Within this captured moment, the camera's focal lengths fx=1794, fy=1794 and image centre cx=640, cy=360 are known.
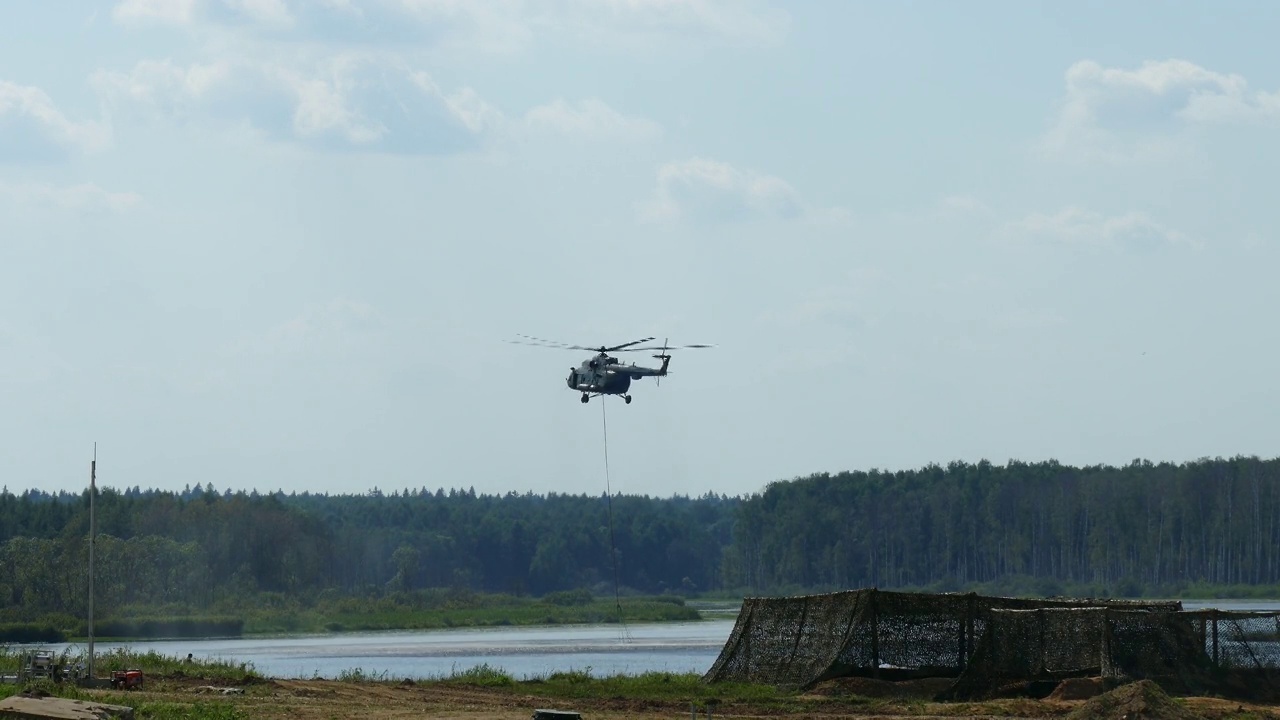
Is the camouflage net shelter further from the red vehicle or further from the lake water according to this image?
the red vehicle

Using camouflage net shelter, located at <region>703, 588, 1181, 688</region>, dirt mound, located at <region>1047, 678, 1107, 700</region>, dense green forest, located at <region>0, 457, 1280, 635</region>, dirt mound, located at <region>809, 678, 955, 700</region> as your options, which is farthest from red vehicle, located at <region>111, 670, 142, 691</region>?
dense green forest, located at <region>0, 457, 1280, 635</region>

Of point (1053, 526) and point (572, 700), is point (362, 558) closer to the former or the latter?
point (1053, 526)

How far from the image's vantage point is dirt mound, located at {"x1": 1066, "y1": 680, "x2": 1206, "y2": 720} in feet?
89.3

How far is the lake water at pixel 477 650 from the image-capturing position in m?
55.2

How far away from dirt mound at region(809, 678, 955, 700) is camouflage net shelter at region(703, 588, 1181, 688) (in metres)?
0.31

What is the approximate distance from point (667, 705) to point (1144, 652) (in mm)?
8858

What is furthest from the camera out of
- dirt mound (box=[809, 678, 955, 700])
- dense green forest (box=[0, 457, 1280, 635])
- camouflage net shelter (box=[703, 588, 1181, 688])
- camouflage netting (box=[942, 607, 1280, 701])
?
dense green forest (box=[0, 457, 1280, 635])

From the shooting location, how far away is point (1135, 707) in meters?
27.4

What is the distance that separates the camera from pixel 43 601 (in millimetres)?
104188

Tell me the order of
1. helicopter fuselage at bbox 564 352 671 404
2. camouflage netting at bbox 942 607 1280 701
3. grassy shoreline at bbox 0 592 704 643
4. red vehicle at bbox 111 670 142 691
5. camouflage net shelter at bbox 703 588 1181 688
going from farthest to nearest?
grassy shoreline at bbox 0 592 704 643 → helicopter fuselage at bbox 564 352 671 404 → red vehicle at bbox 111 670 142 691 → camouflage net shelter at bbox 703 588 1181 688 → camouflage netting at bbox 942 607 1280 701

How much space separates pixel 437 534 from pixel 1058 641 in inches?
6290

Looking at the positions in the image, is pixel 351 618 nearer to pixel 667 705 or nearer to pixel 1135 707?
pixel 667 705

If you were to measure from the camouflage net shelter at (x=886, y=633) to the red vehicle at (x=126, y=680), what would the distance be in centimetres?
1288

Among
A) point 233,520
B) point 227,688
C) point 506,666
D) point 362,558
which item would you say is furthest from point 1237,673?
point 362,558
